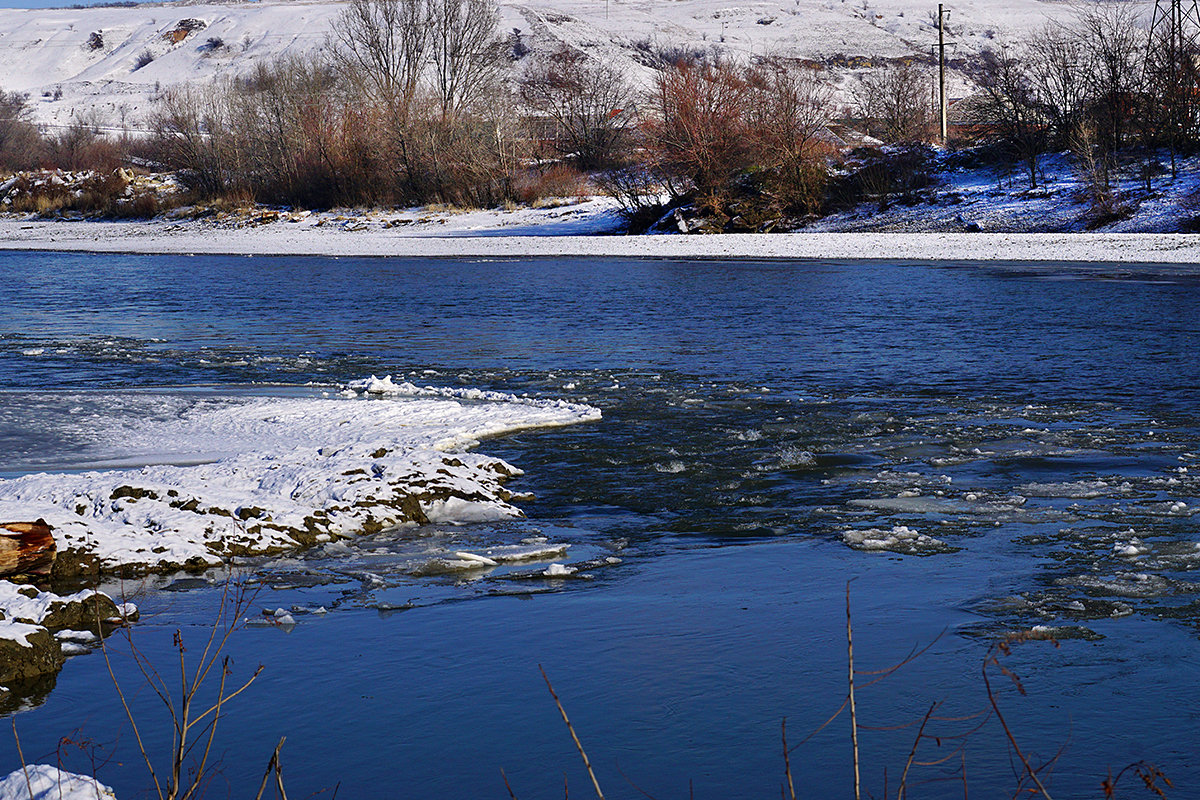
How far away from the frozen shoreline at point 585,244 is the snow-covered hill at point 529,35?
64124 millimetres

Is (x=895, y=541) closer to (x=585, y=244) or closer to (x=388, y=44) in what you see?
(x=585, y=244)

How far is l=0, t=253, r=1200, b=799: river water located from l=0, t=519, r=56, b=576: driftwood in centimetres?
49

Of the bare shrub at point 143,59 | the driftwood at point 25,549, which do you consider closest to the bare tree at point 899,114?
the driftwood at point 25,549

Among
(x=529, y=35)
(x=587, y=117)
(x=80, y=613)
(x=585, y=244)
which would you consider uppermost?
(x=529, y=35)

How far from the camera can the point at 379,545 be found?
677cm

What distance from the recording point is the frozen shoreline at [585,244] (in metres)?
26.3

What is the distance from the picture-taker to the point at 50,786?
11.3 feet

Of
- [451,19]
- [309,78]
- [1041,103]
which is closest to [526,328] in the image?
[1041,103]

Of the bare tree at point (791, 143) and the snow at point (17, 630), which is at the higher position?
the bare tree at point (791, 143)

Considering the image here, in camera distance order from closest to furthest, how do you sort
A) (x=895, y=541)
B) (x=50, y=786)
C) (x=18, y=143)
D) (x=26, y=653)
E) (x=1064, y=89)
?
(x=50, y=786) < (x=26, y=653) < (x=895, y=541) < (x=1064, y=89) < (x=18, y=143)

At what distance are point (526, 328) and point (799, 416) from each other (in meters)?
7.30

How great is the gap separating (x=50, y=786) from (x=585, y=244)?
101ft

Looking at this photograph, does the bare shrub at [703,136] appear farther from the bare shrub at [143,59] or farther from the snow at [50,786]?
the bare shrub at [143,59]

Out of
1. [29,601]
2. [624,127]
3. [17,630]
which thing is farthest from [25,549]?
[624,127]
